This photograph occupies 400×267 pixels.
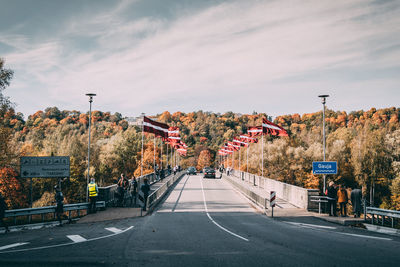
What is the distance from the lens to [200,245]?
10164 millimetres

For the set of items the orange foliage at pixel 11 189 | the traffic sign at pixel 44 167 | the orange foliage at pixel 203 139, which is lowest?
the orange foliage at pixel 11 189

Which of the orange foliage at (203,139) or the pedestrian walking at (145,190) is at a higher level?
the orange foliage at (203,139)

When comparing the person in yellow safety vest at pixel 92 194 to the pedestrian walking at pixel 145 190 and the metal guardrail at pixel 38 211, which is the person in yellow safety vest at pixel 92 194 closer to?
the metal guardrail at pixel 38 211

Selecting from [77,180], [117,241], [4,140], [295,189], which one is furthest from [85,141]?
[117,241]

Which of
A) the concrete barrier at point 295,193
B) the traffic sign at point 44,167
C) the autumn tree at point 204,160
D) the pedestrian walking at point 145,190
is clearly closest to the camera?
the traffic sign at point 44,167

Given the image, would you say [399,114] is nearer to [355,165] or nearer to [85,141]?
[355,165]

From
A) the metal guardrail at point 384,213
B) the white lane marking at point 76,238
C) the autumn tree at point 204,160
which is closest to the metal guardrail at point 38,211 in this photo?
the white lane marking at point 76,238

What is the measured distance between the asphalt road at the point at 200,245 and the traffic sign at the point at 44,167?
451 cm

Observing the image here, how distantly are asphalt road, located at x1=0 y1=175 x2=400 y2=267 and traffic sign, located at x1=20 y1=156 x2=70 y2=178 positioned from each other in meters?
4.51

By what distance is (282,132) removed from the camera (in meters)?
32.7

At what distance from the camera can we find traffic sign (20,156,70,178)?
699 inches

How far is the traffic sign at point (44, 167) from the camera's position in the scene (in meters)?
17.8

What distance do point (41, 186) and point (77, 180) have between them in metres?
11.0

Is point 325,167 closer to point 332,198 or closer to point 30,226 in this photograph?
point 332,198
